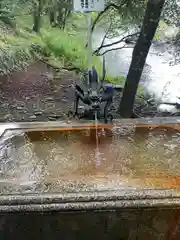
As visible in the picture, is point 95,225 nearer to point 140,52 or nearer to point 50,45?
point 140,52

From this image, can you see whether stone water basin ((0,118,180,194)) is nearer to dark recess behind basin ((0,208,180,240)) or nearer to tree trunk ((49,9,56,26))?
dark recess behind basin ((0,208,180,240))

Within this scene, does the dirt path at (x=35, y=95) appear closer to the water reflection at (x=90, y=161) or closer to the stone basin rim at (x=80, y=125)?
the stone basin rim at (x=80, y=125)

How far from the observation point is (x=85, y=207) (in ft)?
5.64

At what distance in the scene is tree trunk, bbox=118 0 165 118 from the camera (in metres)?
4.19

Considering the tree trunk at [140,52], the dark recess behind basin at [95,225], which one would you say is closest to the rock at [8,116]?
the tree trunk at [140,52]

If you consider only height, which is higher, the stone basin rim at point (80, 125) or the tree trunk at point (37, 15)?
the tree trunk at point (37, 15)

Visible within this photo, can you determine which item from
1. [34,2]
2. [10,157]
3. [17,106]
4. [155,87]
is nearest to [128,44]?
[155,87]

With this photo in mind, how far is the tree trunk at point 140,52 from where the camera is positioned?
4188 mm

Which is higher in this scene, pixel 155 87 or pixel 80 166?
pixel 80 166

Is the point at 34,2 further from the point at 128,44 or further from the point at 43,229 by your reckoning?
the point at 43,229

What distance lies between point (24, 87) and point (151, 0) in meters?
3.09

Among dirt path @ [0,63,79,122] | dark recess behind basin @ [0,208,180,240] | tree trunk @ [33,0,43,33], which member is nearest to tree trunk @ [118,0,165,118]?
dirt path @ [0,63,79,122]

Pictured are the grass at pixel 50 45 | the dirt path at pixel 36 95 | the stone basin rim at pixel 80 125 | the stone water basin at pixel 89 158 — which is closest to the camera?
the stone water basin at pixel 89 158

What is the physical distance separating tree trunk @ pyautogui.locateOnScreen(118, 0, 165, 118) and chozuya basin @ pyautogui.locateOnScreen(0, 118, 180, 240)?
1.79m
